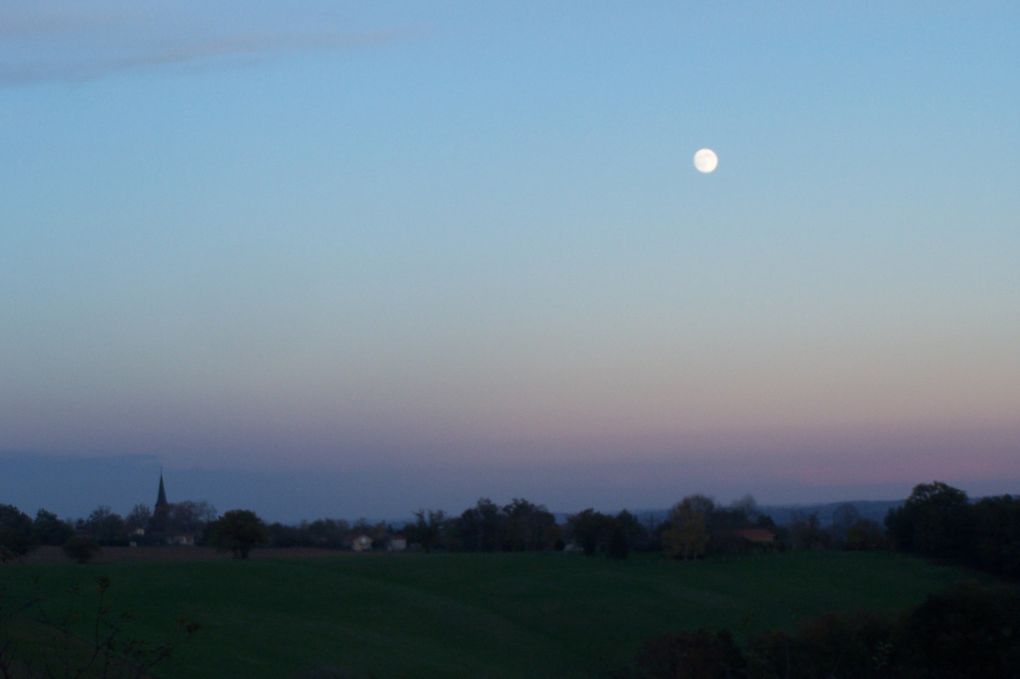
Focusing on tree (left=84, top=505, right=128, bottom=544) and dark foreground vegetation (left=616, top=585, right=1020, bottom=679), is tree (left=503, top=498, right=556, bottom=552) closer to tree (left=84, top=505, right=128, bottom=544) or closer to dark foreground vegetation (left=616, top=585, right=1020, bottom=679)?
tree (left=84, top=505, right=128, bottom=544)

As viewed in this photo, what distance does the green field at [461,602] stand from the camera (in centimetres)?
4194

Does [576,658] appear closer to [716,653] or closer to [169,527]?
[716,653]

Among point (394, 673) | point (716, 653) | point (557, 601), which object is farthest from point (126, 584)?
point (716, 653)

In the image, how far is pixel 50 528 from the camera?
86750 mm

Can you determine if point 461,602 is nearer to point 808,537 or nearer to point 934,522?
point 934,522

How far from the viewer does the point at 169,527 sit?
370 ft

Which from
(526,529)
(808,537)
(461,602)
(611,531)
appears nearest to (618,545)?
(611,531)

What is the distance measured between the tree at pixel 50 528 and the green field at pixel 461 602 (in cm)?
2552

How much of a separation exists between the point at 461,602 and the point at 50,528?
139 feet

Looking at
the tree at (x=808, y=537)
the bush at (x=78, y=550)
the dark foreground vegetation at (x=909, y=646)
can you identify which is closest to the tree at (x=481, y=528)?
the tree at (x=808, y=537)

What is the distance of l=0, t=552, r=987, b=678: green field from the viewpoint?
138ft

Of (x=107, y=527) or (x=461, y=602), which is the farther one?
(x=107, y=527)

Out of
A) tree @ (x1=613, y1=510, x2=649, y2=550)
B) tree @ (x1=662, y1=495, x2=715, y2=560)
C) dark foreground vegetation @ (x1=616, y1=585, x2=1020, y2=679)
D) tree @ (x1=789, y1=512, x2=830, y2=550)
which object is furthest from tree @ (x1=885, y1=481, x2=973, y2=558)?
dark foreground vegetation @ (x1=616, y1=585, x2=1020, y2=679)

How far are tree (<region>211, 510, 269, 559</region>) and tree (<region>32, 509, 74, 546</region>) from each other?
726 inches
